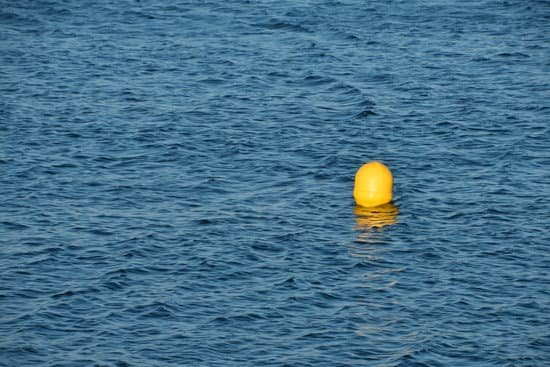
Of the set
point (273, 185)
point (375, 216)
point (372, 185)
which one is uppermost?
point (372, 185)

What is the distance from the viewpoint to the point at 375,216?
143 feet

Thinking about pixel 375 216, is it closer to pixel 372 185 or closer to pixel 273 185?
pixel 372 185

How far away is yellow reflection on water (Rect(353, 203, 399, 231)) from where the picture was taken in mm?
42844

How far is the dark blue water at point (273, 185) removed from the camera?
35.0 metres

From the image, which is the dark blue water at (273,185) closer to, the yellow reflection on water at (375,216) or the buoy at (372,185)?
the yellow reflection on water at (375,216)

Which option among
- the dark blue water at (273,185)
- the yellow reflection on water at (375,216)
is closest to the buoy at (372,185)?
the yellow reflection on water at (375,216)

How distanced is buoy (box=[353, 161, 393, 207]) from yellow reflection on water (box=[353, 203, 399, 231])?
0.24 m

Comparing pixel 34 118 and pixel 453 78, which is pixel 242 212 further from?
pixel 453 78

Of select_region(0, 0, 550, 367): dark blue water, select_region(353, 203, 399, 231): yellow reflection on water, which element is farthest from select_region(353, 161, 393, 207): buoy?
select_region(0, 0, 550, 367): dark blue water

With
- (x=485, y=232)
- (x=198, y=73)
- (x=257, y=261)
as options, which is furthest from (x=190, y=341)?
(x=198, y=73)

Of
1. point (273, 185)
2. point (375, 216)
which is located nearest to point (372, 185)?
point (375, 216)

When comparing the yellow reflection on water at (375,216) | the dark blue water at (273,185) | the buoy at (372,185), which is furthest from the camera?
the buoy at (372,185)

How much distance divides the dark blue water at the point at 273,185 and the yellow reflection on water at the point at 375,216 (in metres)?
0.13

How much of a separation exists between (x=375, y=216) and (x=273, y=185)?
5254 millimetres
